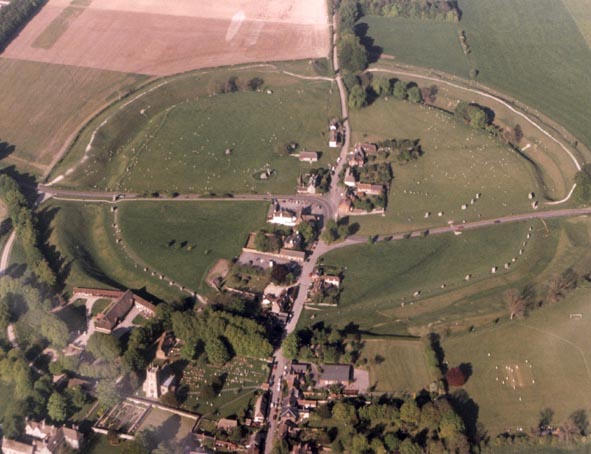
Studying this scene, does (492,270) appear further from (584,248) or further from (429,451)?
(429,451)

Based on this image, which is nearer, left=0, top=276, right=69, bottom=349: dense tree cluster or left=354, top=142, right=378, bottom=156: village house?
left=0, top=276, right=69, bottom=349: dense tree cluster

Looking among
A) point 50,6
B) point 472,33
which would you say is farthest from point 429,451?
point 50,6

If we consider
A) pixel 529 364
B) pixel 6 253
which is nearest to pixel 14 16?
pixel 6 253

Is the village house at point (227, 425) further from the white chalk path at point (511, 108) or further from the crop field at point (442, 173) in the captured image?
the white chalk path at point (511, 108)

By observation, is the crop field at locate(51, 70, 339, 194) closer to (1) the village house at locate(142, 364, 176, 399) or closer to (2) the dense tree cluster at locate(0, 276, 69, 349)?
(2) the dense tree cluster at locate(0, 276, 69, 349)

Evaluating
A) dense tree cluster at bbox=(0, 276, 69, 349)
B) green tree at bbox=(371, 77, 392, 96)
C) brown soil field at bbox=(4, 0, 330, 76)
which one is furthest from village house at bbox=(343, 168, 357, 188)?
dense tree cluster at bbox=(0, 276, 69, 349)
